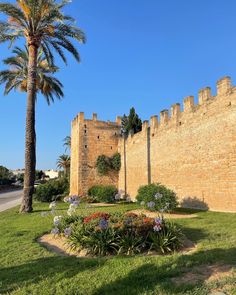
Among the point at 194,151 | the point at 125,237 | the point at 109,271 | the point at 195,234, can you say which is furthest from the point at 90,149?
the point at 109,271

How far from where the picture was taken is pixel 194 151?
56.9 feet

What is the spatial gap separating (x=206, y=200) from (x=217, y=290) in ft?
38.2

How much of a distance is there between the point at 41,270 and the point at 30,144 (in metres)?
12.8

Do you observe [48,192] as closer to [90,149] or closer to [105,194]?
[90,149]

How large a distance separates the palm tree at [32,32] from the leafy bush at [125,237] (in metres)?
10.5

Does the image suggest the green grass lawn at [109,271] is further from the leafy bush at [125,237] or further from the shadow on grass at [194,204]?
the shadow on grass at [194,204]

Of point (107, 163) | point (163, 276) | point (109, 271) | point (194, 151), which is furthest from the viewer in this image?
point (107, 163)

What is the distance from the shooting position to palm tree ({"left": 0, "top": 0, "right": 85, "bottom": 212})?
57.2 ft

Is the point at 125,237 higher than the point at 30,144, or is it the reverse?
the point at 30,144

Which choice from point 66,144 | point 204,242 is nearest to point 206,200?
point 204,242

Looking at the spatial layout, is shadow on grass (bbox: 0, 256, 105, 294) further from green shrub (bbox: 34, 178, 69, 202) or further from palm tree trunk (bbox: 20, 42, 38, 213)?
green shrub (bbox: 34, 178, 69, 202)

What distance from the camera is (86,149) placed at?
27812mm

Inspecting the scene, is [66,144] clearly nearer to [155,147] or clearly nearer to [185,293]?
[155,147]

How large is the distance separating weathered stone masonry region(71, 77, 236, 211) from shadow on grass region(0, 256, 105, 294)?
30.8ft
